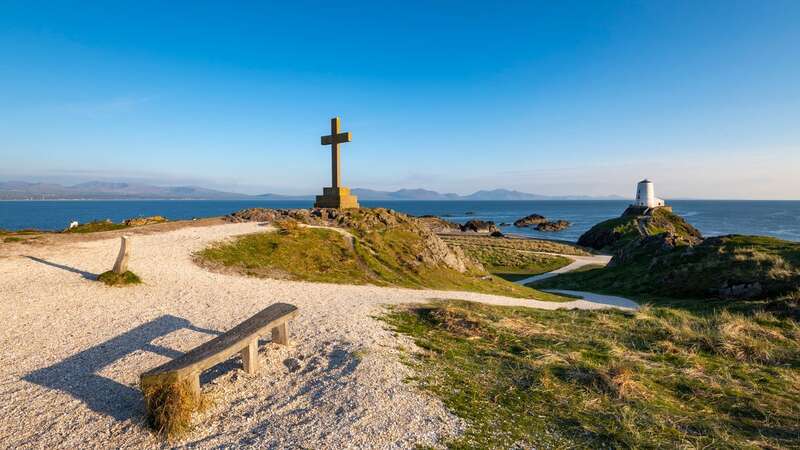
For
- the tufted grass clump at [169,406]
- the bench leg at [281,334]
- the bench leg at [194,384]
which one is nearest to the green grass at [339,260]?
the bench leg at [281,334]

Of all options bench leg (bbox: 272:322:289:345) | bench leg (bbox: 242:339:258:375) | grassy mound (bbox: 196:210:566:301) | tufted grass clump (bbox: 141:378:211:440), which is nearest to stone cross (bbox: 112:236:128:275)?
grassy mound (bbox: 196:210:566:301)

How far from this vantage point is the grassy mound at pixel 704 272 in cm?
1973

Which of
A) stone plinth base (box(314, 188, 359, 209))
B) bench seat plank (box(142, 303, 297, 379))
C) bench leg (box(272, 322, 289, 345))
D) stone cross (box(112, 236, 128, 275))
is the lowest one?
bench leg (box(272, 322, 289, 345))

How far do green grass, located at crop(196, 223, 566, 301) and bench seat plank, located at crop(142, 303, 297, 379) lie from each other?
27.8 ft

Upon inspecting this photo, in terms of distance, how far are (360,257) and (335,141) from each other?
10543 mm

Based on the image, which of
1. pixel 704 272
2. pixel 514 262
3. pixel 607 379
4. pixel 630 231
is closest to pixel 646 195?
pixel 630 231

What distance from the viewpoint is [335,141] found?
90.9 feet

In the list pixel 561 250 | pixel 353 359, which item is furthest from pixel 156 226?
pixel 561 250

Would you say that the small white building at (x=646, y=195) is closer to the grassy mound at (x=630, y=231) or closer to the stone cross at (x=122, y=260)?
the grassy mound at (x=630, y=231)

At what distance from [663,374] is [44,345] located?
14.0 m

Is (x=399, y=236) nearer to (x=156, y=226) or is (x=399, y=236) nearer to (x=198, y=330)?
(x=156, y=226)

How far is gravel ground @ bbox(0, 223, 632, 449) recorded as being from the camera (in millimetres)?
5574

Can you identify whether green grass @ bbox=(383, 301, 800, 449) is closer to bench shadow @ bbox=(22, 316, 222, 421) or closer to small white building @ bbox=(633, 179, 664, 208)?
bench shadow @ bbox=(22, 316, 222, 421)

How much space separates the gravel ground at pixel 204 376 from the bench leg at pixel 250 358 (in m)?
0.22
